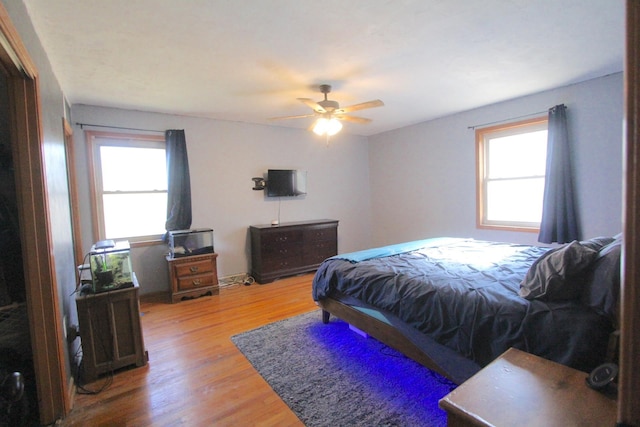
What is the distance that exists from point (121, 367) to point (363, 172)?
475cm

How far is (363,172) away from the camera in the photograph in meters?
5.84

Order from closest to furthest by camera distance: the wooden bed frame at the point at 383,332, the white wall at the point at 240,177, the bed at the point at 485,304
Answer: the bed at the point at 485,304 → the wooden bed frame at the point at 383,332 → the white wall at the point at 240,177

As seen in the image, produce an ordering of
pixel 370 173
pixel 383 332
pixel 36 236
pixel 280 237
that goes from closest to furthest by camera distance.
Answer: pixel 36 236, pixel 383 332, pixel 280 237, pixel 370 173

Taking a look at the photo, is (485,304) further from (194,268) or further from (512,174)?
(194,268)

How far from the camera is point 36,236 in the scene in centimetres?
161

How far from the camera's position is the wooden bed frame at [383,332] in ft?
6.15

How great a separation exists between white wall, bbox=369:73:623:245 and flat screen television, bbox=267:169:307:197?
1.66 m

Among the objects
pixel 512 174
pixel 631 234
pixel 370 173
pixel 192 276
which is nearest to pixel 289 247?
pixel 192 276

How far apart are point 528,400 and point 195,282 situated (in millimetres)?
3599

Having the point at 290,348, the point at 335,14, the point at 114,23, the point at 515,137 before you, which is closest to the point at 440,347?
the point at 290,348

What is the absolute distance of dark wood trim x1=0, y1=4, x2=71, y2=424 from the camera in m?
1.57

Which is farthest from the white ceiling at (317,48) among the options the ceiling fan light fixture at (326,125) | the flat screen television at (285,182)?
the flat screen television at (285,182)

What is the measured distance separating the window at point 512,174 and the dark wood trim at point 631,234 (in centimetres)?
382

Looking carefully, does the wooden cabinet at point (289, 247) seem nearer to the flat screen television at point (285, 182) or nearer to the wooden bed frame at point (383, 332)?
the flat screen television at point (285, 182)
